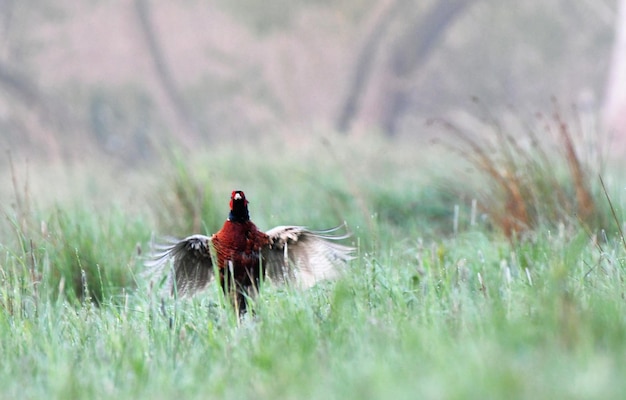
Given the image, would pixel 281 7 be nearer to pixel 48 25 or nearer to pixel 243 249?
pixel 48 25

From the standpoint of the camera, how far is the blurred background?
20391 millimetres

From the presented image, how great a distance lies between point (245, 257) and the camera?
4.33m

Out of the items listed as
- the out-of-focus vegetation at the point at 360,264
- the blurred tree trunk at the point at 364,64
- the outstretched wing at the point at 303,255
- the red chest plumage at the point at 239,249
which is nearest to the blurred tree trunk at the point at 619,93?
the out-of-focus vegetation at the point at 360,264

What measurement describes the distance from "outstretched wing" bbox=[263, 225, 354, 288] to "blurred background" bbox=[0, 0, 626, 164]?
1512 cm

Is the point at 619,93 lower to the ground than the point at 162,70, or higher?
lower

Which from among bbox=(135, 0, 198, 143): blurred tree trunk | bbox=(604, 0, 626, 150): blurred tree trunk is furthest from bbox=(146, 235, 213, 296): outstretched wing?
bbox=(135, 0, 198, 143): blurred tree trunk

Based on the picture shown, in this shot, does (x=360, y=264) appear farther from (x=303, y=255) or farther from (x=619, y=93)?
(x=619, y=93)

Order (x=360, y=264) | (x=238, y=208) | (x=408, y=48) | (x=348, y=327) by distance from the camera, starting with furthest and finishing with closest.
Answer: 1. (x=408, y=48)
2. (x=360, y=264)
3. (x=238, y=208)
4. (x=348, y=327)

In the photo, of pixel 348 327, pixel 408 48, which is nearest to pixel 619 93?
pixel 408 48

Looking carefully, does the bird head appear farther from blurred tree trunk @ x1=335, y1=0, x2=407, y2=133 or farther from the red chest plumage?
blurred tree trunk @ x1=335, y1=0, x2=407, y2=133

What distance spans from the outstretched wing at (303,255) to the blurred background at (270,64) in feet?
49.6

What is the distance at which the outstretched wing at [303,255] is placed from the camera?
178 inches

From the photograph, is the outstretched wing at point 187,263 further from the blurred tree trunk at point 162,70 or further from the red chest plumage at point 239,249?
the blurred tree trunk at point 162,70

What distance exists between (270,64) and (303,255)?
21.2m
